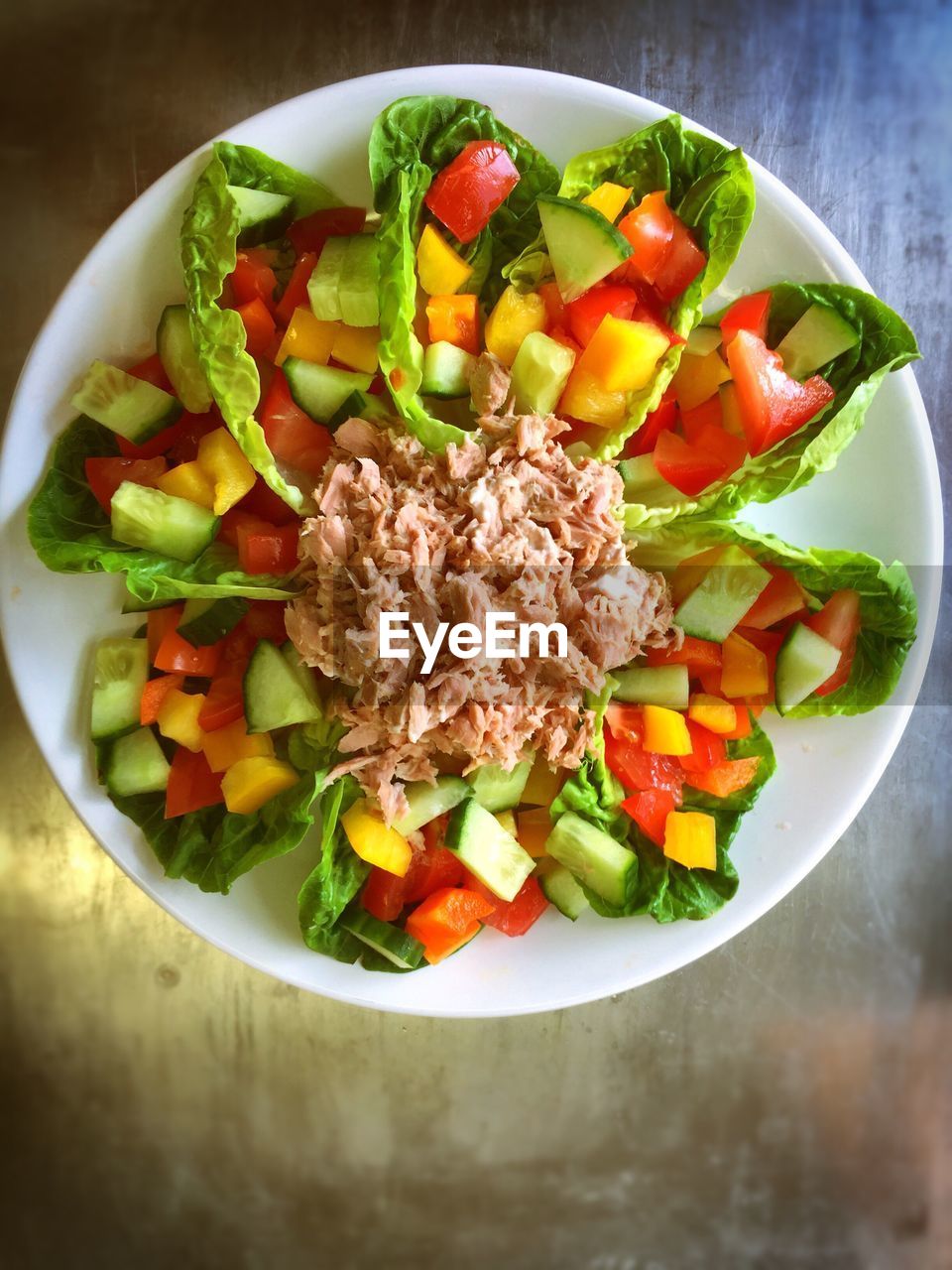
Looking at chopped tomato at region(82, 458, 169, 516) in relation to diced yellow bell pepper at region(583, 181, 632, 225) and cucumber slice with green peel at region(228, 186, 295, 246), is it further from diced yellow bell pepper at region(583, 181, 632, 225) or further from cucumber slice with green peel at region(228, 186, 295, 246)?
diced yellow bell pepper at region(583, 181, 632, 225)

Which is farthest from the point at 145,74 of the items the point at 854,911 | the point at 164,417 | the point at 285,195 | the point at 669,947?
the point at 854,911

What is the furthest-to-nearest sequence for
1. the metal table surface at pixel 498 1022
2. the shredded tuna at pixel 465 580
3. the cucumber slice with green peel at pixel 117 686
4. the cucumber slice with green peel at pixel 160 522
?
the metal table surface at pixel 498 1022
the cucumber slice with green peel at pixel 117 686
the cucumber slice with green peel at pixel 160 522
the shredded tuna at pixel 465 580

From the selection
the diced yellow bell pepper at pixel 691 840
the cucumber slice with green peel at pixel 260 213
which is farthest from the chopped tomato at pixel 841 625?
the cucumber slice with green peel at pixel 260 213

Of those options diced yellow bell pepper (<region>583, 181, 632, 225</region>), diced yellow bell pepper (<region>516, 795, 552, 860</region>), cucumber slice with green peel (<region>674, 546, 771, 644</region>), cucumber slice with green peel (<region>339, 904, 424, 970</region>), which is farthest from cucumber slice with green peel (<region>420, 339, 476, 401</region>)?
cucumber slice with green peel (<region>339, 904, 424, 970</region>)

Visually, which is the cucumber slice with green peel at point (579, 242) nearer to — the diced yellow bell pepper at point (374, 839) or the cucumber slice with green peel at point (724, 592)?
the cucumber slice with green peel at point (724, 592)

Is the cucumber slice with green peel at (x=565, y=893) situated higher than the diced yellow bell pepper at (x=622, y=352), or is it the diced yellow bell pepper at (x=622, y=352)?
the diced yellow bell pepper at (x=622, y=352)

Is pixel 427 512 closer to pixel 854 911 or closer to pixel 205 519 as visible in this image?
pixel 205 519
